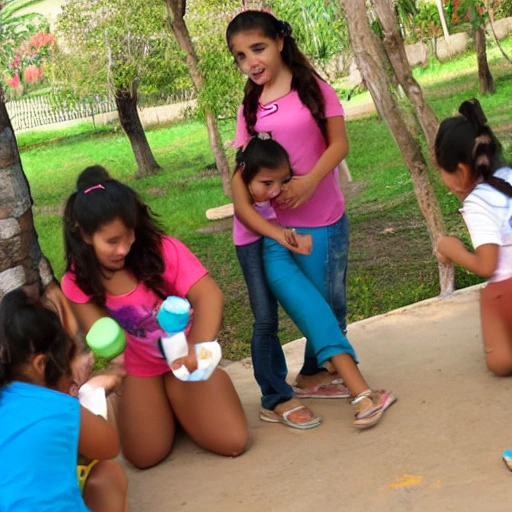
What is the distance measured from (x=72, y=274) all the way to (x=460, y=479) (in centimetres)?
147

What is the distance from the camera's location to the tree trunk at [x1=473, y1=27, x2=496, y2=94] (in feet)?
37.0

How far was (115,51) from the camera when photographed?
9.91m

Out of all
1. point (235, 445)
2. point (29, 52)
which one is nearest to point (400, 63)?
point (235, 445)

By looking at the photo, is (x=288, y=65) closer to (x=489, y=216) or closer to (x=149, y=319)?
(x=489, y=216)

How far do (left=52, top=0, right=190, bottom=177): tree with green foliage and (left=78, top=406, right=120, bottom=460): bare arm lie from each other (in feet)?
24.9

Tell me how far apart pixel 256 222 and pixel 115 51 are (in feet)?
22.8

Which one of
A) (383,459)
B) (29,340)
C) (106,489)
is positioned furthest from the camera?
(383,459)

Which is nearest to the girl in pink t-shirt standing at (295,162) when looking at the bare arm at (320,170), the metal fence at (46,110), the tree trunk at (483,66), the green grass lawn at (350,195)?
the bare arm at (320,170)

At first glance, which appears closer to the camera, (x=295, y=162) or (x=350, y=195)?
(x=295, y=162)

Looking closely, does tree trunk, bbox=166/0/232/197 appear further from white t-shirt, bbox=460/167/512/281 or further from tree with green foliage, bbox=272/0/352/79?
white t-shirt, bbox=460/167/512/281

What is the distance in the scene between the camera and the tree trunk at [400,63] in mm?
4922

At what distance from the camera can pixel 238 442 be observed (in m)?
3.31

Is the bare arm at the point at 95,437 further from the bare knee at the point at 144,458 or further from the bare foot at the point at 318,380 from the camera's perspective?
the bare foot at the point at 318,380

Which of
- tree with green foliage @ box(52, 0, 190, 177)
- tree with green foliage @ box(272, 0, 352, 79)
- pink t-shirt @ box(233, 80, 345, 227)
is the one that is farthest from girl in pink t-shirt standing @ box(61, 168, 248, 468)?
tree with green foliage @ box(52, 0, 190, 177)
